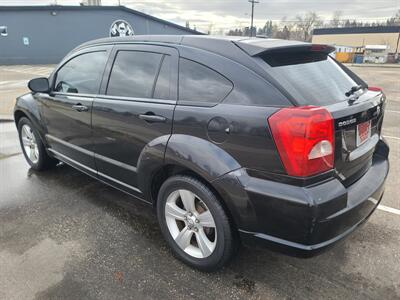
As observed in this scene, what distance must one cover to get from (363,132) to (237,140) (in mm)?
945

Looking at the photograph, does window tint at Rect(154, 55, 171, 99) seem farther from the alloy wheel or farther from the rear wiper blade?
the rear wiper blade

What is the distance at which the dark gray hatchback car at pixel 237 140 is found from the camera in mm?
Result: 1986

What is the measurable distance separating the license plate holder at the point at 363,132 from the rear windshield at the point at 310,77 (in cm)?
23

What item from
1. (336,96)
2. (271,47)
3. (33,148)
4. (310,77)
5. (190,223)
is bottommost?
(33,148)

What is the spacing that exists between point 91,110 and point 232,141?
1.68 meters

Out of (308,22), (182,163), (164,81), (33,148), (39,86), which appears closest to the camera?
(182,163)

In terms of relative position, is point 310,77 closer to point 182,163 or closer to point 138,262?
point 182,163

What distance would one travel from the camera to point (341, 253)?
9.11 ft

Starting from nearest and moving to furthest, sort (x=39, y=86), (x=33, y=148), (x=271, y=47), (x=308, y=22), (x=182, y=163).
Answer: (x=271, y=47) < (x=182, y=163) < (x=39, y=86) < (x=33, y=148) < (x=308, y=22)

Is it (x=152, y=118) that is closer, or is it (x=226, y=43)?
(x=226, y=43)

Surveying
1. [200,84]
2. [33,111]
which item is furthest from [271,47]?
[33,111]

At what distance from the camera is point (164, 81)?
264 cm

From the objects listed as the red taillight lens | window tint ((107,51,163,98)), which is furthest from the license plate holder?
window tint ((107,51,163,98))

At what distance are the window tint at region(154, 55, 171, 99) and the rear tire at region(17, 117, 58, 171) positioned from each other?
2.43m
